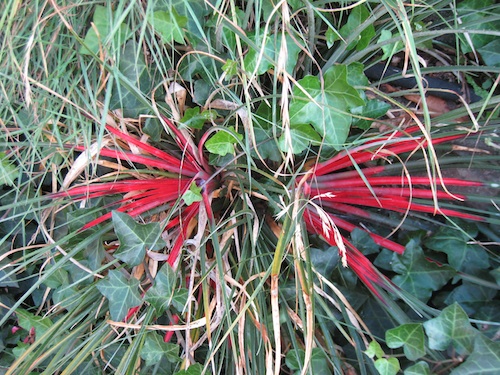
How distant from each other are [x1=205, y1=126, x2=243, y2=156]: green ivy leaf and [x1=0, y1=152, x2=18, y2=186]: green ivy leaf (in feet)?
1.31

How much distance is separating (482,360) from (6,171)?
0.93 metres

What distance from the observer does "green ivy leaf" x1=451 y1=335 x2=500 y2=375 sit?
2.38 ft

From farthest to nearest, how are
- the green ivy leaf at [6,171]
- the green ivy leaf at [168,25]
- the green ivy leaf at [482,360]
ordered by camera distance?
the green ivy leaf at [6,171], the green ivy leaf at [168,25], the green ivy leaf at [482,360]

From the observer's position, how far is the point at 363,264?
0.89 m

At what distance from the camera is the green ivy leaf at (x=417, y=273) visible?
0.88 metres

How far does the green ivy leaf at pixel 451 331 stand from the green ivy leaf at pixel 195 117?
539 millimetres

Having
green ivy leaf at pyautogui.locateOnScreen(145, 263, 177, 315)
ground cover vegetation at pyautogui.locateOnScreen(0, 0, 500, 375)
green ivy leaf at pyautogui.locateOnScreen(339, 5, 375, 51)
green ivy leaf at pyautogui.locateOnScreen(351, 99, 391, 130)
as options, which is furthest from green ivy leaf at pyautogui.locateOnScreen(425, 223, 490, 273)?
green ivy leaf at pyautogui.locateOnScreen(145, 263, 177, 315)

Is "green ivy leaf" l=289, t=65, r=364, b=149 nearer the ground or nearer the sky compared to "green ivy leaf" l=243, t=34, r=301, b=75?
nearer the ground

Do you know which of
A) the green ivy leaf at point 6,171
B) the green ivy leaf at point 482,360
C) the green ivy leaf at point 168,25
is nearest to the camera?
the green ivy leaf at point 482,360

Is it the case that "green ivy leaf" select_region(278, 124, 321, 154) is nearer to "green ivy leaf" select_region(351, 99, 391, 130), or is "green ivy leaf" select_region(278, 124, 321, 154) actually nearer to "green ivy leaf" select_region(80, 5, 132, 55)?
"green ivy leaf" select_region(351, 99, 391, 130)

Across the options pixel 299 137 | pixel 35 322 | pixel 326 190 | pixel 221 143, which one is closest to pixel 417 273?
pixel 326 190

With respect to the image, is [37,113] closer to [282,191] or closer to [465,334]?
[282,191]

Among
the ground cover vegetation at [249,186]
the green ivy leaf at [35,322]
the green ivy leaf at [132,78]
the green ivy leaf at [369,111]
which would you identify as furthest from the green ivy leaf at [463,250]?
the green ivy leaf at [35,322]

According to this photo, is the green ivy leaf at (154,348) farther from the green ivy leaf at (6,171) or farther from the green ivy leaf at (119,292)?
the green ivy leaf at (6,171)
